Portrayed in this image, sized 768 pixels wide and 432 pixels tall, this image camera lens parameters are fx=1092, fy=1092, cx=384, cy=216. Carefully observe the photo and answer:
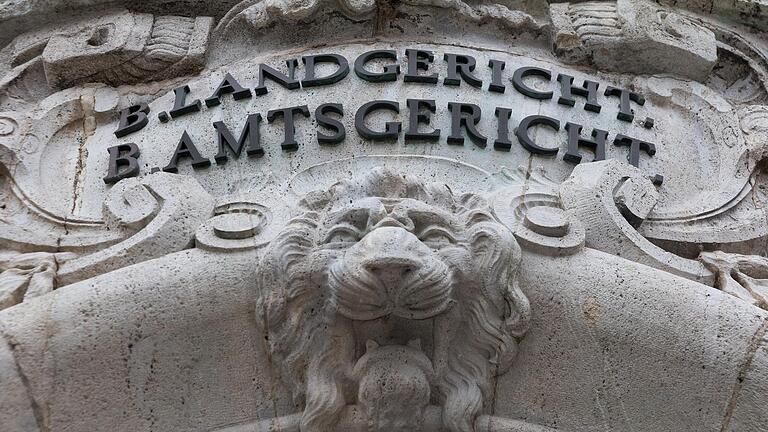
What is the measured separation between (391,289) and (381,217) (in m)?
0.32

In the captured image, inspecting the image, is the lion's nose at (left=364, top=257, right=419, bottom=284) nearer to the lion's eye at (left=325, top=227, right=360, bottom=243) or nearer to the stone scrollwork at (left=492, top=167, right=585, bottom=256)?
the lion's eye at (left=325, top=227, right=360, bottom=243)

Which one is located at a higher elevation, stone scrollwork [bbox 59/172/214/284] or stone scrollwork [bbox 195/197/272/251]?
stone scrollwork [bbox 195/197/272/251]

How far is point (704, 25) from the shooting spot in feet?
18.6

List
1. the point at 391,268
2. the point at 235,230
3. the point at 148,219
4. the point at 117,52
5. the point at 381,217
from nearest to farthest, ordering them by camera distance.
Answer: the point at 391,268 → the point at 381,217 → the point at 235,230 → the point at 148,219 → the point at 117,52

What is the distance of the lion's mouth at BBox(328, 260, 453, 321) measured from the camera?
11.6 ft

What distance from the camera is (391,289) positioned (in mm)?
3541

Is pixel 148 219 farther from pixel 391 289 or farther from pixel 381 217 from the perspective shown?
pixel 391 289

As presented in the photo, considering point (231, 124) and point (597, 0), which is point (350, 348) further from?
point (597, 0)

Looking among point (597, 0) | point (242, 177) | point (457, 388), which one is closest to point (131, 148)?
point (242, 177)

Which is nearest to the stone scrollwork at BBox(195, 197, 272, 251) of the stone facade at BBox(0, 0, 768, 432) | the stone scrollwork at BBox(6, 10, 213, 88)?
the stone facade at BBox(0, 0, 768, 432)

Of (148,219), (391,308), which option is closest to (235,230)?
(148,219)

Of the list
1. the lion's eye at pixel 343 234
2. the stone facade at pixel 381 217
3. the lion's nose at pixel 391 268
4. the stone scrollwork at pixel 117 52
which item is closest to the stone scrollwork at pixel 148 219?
the stone facade at pixel 381 217

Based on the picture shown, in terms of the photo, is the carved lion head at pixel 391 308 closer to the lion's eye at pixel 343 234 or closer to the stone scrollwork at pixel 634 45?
the lion's eye at pixel 343 234

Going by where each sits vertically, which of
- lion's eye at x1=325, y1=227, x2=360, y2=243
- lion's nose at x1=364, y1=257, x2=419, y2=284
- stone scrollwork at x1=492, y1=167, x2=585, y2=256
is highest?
lion's nose at x1=364, y1=257, x2=419, y2=284
